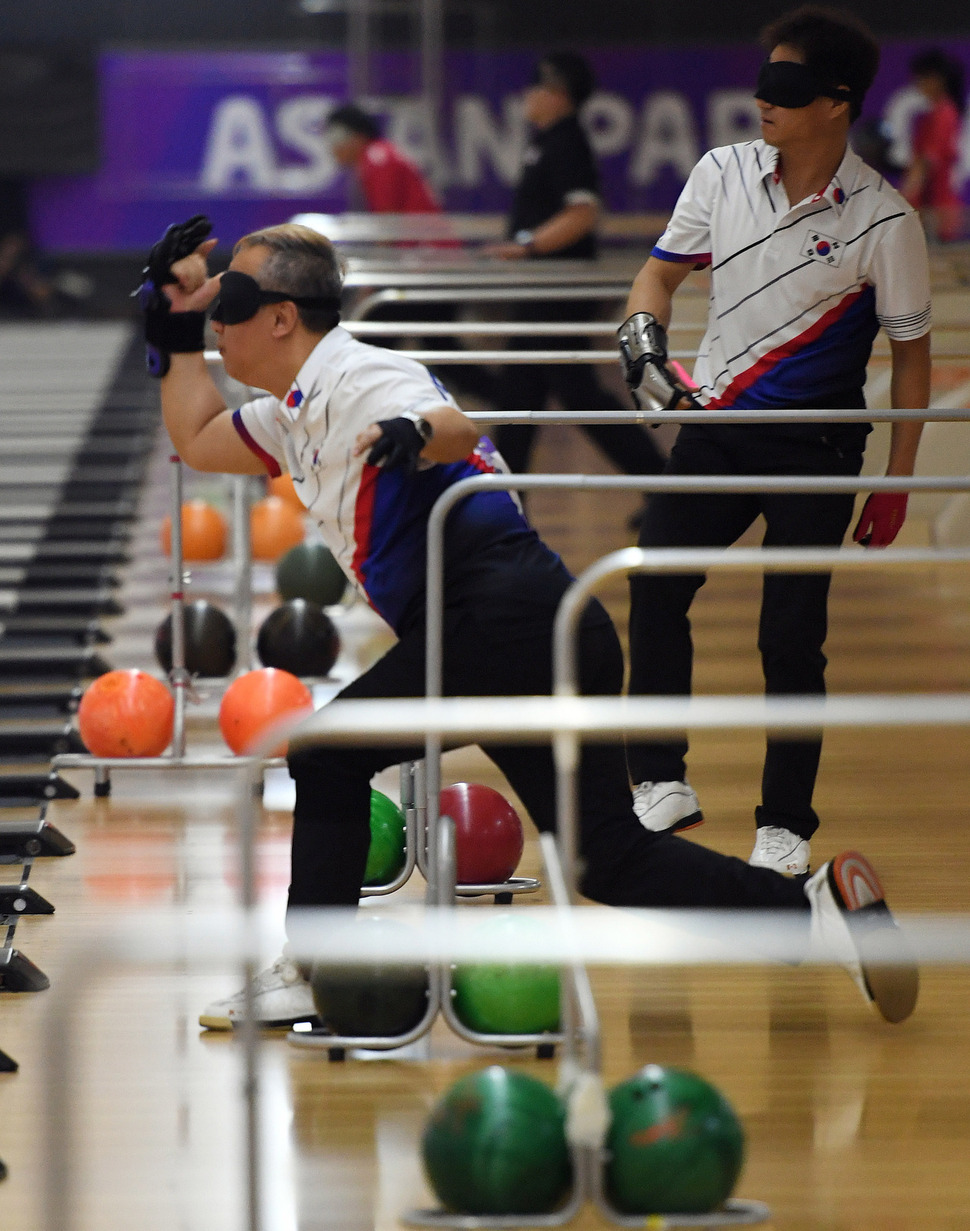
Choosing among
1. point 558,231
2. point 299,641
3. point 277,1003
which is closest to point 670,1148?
point 277,1003

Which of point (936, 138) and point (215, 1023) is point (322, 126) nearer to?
point (936, 138)

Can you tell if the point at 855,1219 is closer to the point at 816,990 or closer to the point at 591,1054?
the point at 591,1054

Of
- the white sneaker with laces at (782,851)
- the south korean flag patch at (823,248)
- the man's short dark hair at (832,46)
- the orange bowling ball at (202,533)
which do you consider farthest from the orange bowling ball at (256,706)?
Result: the orange bowling ball at (202,533)

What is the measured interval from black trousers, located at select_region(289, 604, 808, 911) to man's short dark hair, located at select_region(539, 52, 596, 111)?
14.2 feet

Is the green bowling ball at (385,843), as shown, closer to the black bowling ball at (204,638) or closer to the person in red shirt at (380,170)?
the black bowling ball at (204,638)

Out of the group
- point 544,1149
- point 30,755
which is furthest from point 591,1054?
point 30,755

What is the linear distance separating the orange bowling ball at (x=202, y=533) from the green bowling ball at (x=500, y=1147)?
5062mm

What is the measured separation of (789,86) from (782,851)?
147 centimetres

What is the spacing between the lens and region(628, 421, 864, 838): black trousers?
351cm

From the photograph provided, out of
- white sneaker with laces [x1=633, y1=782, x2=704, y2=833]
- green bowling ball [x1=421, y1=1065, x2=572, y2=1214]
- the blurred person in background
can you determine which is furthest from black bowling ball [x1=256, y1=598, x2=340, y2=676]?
green bowling ball [x1=421, y1=1065, x2=572, y2=1214]

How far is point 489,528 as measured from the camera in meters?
2.94

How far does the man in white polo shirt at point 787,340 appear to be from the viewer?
338 cm

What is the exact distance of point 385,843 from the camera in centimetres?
366

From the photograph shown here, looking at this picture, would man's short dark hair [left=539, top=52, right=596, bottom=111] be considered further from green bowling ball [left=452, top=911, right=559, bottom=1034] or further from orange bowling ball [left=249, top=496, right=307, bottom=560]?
green bowling ball [left=452, top=911, right=559, bottom=1034]
